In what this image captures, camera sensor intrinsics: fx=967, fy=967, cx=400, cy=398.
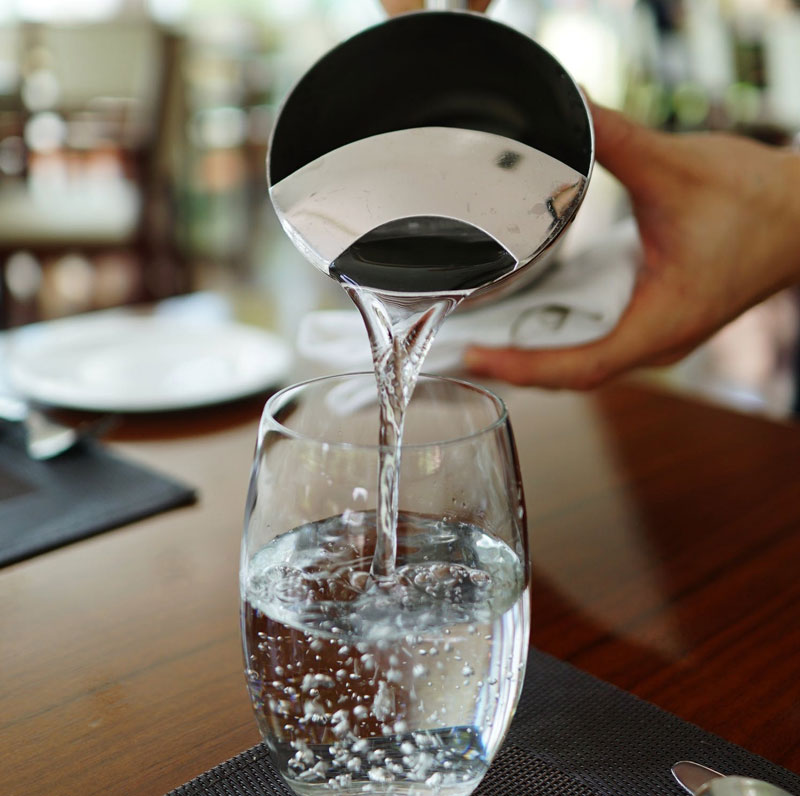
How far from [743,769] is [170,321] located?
86 centimetres

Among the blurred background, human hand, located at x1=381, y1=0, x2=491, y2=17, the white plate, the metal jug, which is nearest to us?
the metal jug

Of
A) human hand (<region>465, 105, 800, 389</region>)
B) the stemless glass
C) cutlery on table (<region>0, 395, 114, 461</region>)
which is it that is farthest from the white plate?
the stemless glass

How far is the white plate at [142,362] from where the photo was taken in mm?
875

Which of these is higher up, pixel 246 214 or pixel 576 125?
pixel 576 125

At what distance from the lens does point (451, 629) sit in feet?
1.22

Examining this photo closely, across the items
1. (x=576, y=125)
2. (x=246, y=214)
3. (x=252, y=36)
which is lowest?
(x=246, y=214)

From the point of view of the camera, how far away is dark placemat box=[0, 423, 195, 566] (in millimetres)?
638

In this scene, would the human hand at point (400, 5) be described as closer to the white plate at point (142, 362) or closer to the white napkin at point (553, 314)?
the white napkin at point (553, 314)

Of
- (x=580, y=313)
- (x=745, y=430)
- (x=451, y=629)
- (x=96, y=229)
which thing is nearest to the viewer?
(x=451, y=629)

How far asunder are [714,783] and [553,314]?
16.8 inches

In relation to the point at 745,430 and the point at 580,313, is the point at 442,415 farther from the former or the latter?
the point at 745,430

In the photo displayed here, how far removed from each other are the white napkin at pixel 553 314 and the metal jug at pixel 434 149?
0.83 ft

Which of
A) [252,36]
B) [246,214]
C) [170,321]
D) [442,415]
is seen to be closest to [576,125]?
[442,415]

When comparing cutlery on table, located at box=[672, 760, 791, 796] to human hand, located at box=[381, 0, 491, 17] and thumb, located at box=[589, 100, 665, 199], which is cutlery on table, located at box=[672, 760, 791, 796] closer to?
thumb, located at box=[589, 100, 665, 199]
